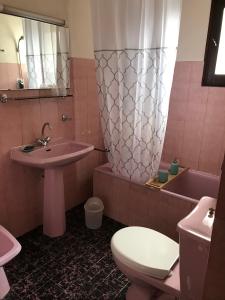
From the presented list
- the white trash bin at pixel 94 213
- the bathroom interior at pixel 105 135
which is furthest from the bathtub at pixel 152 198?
the white trash bin at pixel 94 213

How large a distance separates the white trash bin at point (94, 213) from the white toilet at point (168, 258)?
709 millimetres

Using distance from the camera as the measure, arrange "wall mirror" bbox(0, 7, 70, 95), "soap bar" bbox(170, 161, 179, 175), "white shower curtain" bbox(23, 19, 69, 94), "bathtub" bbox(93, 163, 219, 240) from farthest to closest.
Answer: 1. "soap bar" bbox(170, 161, 179, 175)
2. "bathtub" bbox(93, 163, 219, 240)
3. "white shower curtain" bbox(23, 19, 69, 94)
4. "wall mirror" bbox(0, 7, 70, 95)

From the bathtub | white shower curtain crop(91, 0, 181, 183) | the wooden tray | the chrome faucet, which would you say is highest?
white shower curtain crop(91, 0, 181, 183)

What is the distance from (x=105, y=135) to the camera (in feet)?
7.39

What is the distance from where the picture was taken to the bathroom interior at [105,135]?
1.70 m

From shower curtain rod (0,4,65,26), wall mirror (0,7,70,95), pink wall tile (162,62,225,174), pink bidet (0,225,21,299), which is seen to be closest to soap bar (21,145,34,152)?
wall mirror (0,7,70,95)

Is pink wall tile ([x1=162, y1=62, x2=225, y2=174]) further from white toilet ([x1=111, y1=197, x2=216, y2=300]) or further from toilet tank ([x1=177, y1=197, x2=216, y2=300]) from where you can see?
toilet tank ([x1=177, y1=197, x2=216, y2=300])

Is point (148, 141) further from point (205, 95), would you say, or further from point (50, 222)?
point (50, 222)

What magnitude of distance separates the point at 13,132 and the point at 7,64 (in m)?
0.52

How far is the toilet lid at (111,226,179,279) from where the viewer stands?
4.50 feet

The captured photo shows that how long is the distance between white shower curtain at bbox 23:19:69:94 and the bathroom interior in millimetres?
10

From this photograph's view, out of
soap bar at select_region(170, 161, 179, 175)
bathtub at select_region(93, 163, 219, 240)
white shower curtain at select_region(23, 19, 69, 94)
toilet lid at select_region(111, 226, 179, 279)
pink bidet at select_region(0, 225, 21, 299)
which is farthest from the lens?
soap bar at select_region(170, 161, 179, 175)

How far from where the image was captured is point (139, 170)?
223 centimetres

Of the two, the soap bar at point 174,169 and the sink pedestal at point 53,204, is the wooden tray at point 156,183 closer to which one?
the soap bar at point 174,169
